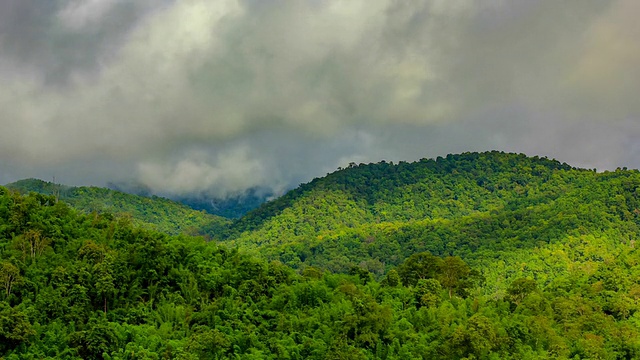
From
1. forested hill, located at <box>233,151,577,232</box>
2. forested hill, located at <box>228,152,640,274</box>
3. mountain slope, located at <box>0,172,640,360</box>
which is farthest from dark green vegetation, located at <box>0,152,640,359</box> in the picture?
forested hill, located at <box>233,151,577,232</box>

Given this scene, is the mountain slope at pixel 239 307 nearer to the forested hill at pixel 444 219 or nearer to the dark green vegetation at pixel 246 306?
the dark green vegetation at pixel 246 306

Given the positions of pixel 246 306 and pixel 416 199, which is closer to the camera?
pixel 246 306

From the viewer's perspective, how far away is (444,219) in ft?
528

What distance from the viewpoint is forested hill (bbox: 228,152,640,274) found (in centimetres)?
12062

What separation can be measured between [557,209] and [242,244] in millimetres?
81511

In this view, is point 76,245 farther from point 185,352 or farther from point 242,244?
point 242,244

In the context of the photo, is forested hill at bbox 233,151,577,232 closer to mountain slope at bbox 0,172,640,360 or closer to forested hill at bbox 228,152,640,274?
forested hill at bbox 228,152,640,274

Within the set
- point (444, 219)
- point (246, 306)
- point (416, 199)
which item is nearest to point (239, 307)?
point (246, 306)

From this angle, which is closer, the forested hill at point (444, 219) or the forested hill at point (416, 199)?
the forested hill at point (444, 219)

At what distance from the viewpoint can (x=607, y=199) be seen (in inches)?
5054

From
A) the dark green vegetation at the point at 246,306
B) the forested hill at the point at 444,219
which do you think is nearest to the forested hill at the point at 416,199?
the forested hill at the point at 444,219

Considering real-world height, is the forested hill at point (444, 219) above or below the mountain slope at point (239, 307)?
above

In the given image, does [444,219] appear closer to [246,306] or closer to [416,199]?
[416,199]

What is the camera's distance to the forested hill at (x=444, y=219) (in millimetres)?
120625
